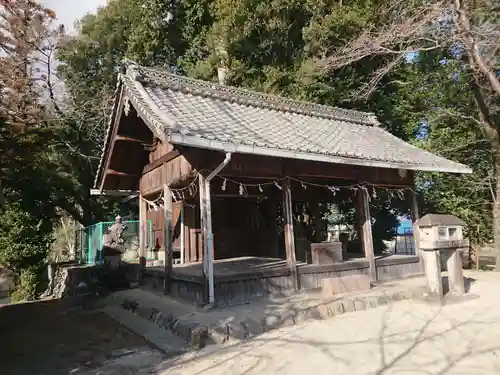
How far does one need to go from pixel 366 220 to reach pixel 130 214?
15366 mm

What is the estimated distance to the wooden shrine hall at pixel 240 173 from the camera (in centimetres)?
733

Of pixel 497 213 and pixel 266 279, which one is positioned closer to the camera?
pixel 266 279

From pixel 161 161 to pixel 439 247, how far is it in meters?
6.75

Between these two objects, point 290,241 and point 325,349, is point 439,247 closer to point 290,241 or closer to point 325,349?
point 290,241

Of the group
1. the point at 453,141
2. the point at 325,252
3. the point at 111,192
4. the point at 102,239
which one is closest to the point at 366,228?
the point at 325,252

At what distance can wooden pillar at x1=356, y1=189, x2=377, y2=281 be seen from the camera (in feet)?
31.2

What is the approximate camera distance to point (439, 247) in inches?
303

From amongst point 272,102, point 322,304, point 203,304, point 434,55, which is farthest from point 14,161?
point 434,55

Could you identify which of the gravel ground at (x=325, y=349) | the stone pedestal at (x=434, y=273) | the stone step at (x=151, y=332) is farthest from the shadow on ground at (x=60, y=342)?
the stone pedestal at (x=434, y=273)

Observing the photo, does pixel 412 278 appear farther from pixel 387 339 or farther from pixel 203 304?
pixel 203 304

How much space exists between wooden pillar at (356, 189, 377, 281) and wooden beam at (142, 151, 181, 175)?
4949 mm

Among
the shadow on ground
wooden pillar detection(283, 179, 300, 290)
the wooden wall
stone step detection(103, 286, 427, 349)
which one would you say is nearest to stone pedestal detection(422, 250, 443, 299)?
stone step detection(103, 286, 427, 349)

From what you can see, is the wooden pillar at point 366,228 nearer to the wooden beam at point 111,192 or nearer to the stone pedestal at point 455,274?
the stone pedestal at point 455,274

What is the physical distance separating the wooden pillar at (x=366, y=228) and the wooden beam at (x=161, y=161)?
4949 mm
